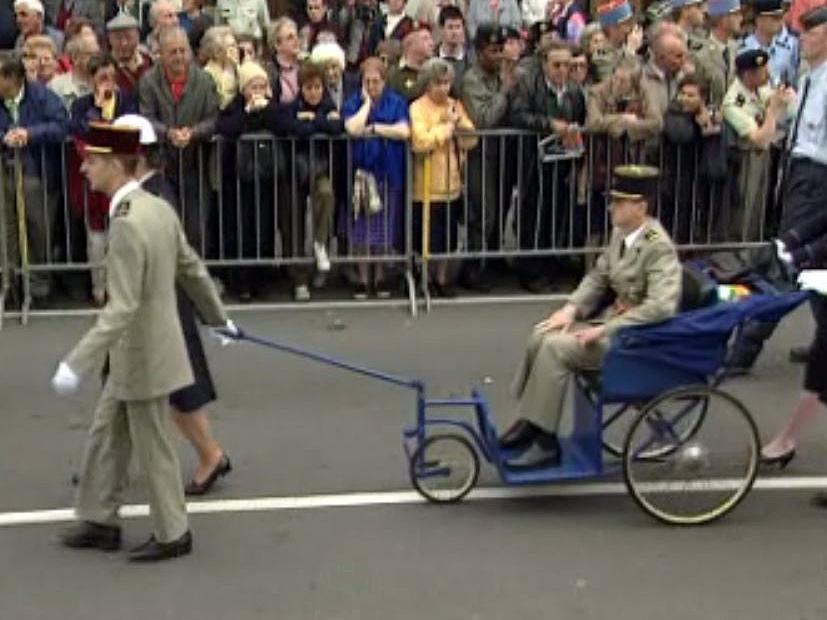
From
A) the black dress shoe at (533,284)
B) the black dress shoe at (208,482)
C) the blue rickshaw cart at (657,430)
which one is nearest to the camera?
the blue rickshaw cart at (657,430)

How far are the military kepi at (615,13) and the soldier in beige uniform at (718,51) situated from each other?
67 cm

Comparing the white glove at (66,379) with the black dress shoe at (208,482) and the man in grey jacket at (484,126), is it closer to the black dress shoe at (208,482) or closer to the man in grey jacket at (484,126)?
the black dress shoe at (208,482)

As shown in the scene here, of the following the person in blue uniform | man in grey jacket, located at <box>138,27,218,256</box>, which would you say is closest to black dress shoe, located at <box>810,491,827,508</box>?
the person in blue uniform

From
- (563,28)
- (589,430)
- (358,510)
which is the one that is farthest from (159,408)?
(563,28)

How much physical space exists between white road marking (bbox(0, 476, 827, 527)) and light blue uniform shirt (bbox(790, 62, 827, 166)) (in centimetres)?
237

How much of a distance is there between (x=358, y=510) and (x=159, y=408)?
115 cm

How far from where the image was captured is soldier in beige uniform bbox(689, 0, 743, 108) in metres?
10.9

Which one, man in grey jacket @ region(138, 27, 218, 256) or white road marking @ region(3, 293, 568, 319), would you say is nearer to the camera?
man in grey jacket @ region(138, 27, 218, 256)

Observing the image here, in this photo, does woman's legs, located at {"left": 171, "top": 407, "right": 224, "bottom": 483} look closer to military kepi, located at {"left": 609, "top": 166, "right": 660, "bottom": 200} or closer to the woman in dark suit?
the woman in dark suit

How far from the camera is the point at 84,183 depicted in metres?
10.4

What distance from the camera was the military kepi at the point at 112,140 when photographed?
6.08 metres

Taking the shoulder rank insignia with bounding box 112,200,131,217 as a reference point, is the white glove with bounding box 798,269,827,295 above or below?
below

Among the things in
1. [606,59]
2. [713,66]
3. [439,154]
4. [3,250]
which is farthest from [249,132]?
[713,66]

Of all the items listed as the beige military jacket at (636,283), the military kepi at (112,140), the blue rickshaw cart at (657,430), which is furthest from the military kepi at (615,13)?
the military kepi at (112,140)
